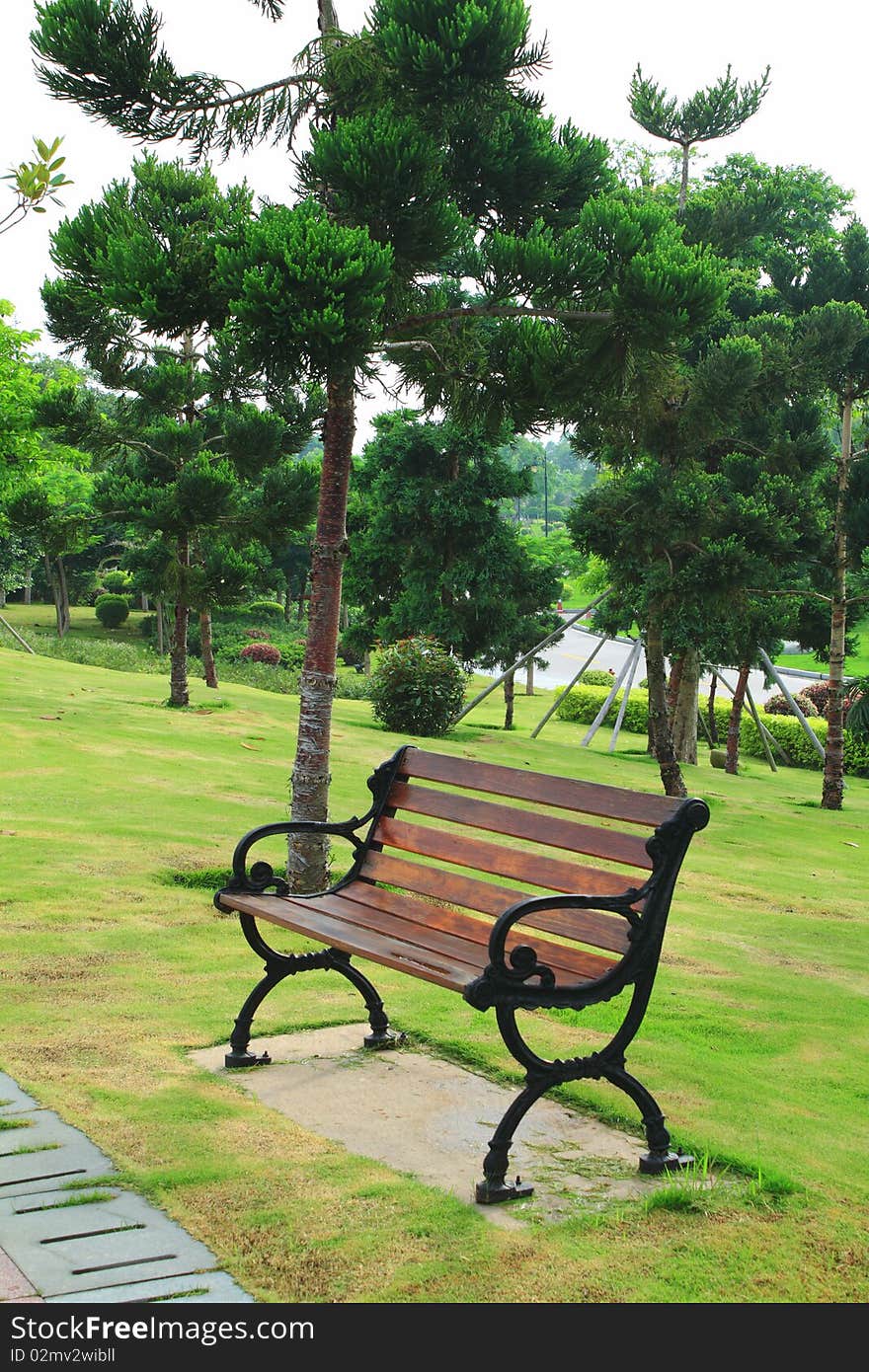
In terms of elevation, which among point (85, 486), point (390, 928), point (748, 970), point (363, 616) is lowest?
point (748, 970)

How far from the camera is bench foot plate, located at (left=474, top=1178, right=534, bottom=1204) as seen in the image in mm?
3115

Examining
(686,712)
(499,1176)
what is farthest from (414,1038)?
(686,712)

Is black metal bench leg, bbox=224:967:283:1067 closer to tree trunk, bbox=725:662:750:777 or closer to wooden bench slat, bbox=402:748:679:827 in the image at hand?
wooden bench slat, bbox=402:748:679:827

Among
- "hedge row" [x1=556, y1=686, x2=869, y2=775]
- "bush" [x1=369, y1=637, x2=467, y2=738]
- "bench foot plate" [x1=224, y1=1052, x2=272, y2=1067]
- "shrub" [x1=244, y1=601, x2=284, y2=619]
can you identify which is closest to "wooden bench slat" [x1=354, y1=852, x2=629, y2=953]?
"bench foot plate" [x1=224, y1=1052, x2=272, y2=1067]

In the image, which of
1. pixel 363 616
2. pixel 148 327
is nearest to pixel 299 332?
pixel 148 327

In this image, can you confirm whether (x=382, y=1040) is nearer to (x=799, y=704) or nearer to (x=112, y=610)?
(x=799, y=704)

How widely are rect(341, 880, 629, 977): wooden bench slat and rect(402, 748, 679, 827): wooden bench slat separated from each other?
323 mm

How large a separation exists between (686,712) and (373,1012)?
1708cm

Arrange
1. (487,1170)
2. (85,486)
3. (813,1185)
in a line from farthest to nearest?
(85,486) → (813,1185) → (487,1170)

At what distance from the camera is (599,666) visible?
135 ft

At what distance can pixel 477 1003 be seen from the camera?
3160mm

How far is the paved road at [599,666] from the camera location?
37.2 metres

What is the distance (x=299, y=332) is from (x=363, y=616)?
19.4 m
